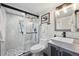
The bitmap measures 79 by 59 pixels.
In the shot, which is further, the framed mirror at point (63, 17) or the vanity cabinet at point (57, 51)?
the framed mirror at point (63, 17)

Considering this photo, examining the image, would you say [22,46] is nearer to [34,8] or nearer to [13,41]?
[13,41]

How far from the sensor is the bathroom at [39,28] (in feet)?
4.28

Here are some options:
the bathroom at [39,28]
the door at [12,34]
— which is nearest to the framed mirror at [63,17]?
the bathroom at [39,28]

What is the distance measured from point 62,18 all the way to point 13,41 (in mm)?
1102

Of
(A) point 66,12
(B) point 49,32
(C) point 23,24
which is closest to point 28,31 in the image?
(C) point 23,24

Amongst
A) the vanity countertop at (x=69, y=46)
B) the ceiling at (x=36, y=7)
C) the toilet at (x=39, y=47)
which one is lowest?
the toilet at (x=39, y=47)

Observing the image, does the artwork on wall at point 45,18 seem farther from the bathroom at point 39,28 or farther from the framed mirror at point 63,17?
the framed mirror at point 63,17

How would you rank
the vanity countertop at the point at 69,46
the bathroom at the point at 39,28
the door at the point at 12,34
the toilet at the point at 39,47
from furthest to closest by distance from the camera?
the toilet at the point at 39,47 < the door at the point at 12,34 < the bathroom at the point at 39,28 < the vanity countertop at the point at 69,46

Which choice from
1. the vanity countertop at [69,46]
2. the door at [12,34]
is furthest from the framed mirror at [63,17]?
the door at [12,34]

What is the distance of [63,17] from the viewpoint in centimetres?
146

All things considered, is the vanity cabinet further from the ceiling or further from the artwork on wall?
the ceiling

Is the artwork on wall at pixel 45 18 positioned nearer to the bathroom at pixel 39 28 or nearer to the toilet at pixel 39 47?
the bathroom at pixel 39 28

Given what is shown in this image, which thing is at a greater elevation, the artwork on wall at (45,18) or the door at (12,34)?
the artwork on wall at (45,18)

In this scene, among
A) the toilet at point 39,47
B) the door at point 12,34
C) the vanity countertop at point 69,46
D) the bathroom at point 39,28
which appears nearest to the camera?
the vanity countertop at point 69,46
